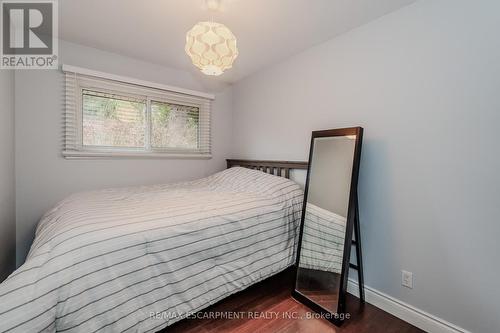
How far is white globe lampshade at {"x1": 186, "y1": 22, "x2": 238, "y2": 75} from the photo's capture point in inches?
54.2

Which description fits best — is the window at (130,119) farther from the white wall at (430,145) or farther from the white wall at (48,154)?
the white wall at (430,145)

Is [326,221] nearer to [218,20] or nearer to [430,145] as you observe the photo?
[430,145]

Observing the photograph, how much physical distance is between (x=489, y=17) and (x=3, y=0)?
321cm

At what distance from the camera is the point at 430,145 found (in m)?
1.48

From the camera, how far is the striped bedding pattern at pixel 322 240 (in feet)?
5.53

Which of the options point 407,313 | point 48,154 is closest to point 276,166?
point 407,313

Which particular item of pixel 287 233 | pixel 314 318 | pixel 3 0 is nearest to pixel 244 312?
pixel 314 318

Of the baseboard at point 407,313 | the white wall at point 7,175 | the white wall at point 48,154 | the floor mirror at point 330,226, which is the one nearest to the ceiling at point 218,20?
the white wall at point 48,154

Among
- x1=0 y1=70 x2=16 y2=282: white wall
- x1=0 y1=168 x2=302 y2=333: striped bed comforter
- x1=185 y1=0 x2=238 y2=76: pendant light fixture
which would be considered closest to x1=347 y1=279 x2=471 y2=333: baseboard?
x1=0 y1=168 x2=302 y2=333: striped bed comforter

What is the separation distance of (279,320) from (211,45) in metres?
1.90

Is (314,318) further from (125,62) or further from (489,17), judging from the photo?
(125,62)

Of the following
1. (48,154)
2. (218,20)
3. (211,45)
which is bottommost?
(48,154)

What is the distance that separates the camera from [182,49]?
2.34 meters

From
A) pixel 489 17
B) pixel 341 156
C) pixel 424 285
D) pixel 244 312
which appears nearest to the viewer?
pixel 489 17
